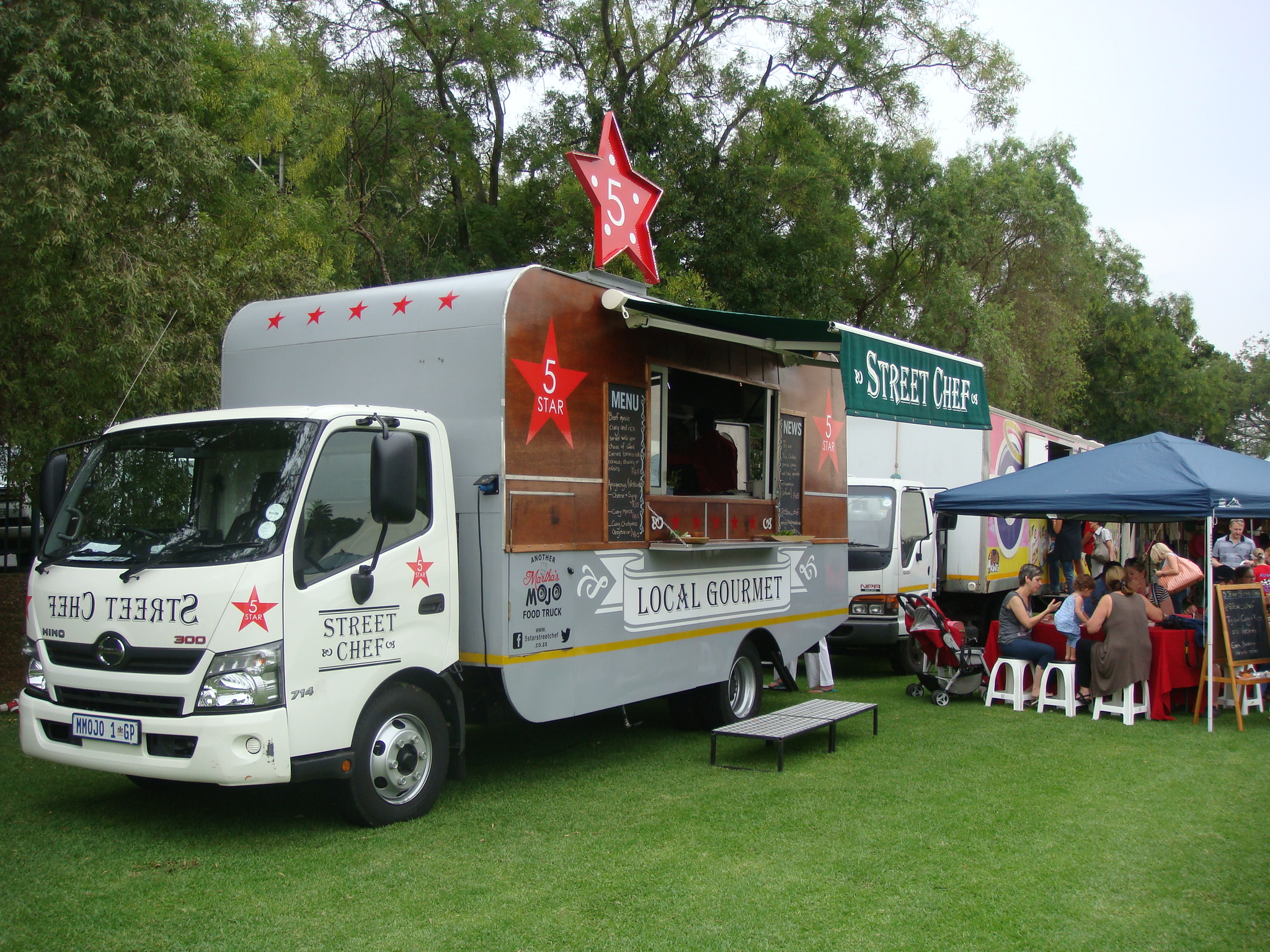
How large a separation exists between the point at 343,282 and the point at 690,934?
1322 cm

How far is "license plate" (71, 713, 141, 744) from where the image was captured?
5.18m

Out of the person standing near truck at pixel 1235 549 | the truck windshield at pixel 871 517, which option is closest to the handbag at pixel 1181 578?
the truck windshield at pixel 871 517

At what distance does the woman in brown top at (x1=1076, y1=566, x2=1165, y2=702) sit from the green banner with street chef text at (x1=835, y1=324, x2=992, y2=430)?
6.27 ft

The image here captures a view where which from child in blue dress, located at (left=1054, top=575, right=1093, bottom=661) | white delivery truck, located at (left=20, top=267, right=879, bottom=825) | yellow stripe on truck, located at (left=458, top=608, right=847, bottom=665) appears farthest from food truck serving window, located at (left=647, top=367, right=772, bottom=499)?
child in blue dress, located at (left=1054, top=575, right=1093, bottom=661)

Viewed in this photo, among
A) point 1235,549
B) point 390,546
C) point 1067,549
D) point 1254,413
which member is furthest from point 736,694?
point 1254,413

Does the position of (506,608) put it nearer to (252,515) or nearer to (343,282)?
(252,515)

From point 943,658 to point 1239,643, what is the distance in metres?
2.51

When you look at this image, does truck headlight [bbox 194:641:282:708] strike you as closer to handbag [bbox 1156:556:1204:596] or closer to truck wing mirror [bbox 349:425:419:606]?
truck wing mirror [bbox 349:425:419:606]

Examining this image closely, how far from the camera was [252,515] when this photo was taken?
542 cm

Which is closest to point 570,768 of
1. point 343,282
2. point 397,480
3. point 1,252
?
point 397,480

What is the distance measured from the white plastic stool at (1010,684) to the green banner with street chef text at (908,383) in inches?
87.1

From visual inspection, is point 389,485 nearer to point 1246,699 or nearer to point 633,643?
point 633,643

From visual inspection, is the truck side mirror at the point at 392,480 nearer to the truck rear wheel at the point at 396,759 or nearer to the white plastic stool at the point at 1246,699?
the truck rear wheel at the point at 396,759

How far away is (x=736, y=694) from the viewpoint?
8.85 metres
